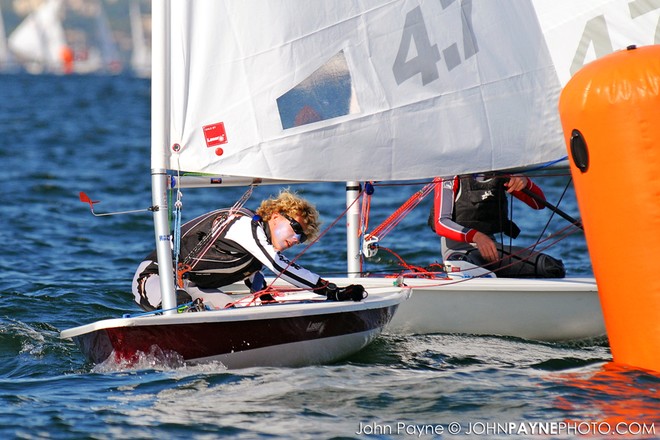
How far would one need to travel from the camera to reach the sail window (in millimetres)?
4738

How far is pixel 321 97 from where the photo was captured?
4.84m

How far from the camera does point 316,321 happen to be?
4.65 m

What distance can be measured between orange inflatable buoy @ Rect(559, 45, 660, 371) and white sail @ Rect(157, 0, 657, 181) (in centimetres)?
75

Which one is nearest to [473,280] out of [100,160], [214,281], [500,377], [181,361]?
[500,377]

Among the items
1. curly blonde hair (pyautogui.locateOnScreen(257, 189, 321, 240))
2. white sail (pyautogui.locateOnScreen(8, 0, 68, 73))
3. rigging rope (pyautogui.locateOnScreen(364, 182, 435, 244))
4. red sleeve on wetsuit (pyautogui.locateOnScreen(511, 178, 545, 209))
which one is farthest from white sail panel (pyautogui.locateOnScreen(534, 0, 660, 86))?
white sail (pyautogui.locateOnScreen(8, 0, 68, 73))

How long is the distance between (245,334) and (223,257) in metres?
0.54

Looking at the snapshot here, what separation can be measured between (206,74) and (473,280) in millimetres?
1922

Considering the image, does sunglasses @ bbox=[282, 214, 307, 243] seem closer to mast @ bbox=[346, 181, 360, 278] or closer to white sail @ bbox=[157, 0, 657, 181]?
white sail @ bbox=[157, 0, 657, 181]

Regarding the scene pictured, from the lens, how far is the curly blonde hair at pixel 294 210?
4754mm

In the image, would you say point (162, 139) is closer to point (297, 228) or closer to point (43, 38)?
point (297, 228)

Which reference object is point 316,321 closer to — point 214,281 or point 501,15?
point 214,281

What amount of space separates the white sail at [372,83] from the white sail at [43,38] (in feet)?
197

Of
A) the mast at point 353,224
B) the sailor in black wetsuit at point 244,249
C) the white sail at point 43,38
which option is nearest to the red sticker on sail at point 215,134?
the sailor in black wetsuit at point 244,249

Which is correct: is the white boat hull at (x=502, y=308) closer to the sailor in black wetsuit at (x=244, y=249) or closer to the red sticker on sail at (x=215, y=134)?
the sailor in black wetsuit at (x=244, y=249)
